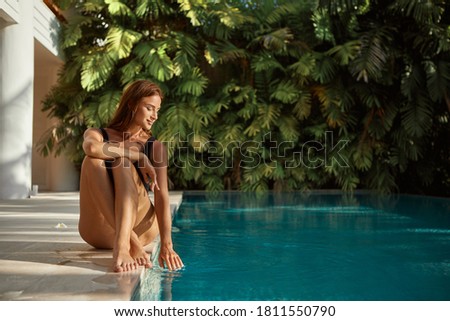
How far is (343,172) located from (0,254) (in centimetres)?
912

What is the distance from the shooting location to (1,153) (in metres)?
8.85

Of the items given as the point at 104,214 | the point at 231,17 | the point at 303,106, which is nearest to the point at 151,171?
the point at 104,214

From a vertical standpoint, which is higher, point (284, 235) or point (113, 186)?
point (113, 186)

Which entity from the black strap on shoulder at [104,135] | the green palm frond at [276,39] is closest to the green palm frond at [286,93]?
the green palm frond at [276,39]

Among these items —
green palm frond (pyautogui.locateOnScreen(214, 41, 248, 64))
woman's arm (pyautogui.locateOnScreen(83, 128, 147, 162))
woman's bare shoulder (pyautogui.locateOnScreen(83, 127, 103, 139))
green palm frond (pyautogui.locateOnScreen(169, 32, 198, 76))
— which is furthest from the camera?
green palm frond (pyautogui.locateOnScreen(214, 41, 248, 64))

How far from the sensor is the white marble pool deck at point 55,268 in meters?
2.50

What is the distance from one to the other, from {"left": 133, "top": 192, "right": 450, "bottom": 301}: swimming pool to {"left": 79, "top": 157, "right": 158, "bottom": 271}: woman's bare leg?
0.66ft

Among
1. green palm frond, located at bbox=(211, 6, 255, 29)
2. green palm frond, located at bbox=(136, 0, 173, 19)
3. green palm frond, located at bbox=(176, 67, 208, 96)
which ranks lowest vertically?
green palm frond, located at bbox=(176, 67, 208, 96)

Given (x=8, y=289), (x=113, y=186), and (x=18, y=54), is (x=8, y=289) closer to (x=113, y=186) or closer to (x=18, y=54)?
(x=113, y=186)

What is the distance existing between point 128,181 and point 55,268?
63cm

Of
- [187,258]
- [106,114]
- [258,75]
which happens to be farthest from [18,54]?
[187,258]

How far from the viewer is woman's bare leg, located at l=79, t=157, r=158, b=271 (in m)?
3.03

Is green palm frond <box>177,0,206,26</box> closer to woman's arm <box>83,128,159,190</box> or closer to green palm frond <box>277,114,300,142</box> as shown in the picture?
green palm frond <box>277,114,300,142</box>

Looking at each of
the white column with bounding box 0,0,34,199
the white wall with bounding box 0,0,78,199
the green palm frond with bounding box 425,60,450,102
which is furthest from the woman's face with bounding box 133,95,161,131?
the green palm frond with bounding box 425,60,450,102
